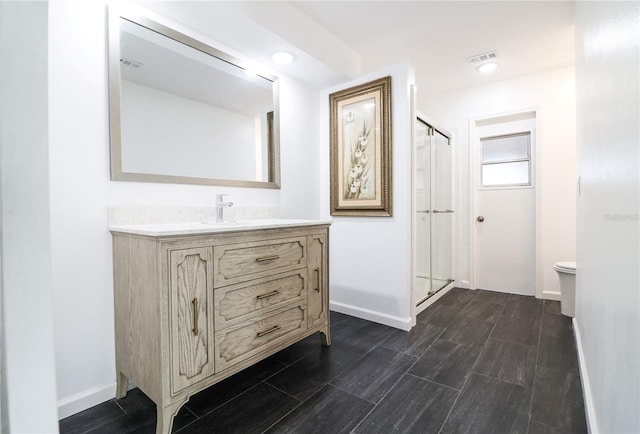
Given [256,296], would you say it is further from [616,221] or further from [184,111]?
[616,221]

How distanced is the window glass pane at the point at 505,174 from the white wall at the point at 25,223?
3.94m

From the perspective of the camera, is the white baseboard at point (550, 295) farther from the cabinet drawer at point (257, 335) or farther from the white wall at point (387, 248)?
the cabinet drawer at point (257, 335)

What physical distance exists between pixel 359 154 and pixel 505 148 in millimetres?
1990

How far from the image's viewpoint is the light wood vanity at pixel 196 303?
1271 millimetres

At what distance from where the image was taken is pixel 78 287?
1479 millimetres

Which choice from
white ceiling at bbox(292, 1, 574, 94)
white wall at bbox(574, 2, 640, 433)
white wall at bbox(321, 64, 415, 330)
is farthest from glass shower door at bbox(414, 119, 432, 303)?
white wall at bbox(574, 2, 640, 433)

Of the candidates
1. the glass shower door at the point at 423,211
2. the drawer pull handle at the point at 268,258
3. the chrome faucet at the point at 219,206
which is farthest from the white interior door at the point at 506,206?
the chrome faucet at the point at 219,206

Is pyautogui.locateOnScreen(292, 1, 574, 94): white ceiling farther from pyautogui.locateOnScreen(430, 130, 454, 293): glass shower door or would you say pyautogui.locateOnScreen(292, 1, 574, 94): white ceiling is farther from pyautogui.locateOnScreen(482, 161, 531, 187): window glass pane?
pyautogui.locateOnScreen(482, 161, 531, 187): window glass pane

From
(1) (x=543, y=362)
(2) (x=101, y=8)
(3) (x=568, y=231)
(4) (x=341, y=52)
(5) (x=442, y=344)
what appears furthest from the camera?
(3) (x=568, y=231)

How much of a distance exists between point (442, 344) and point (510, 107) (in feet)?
8.98

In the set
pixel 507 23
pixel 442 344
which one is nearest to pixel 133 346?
pixel 442 344

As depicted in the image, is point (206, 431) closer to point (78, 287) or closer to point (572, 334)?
point (78, 287)

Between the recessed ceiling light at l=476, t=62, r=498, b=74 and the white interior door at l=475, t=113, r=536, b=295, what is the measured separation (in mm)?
598

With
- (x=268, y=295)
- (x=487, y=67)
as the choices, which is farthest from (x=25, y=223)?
(x=487, y=67)
